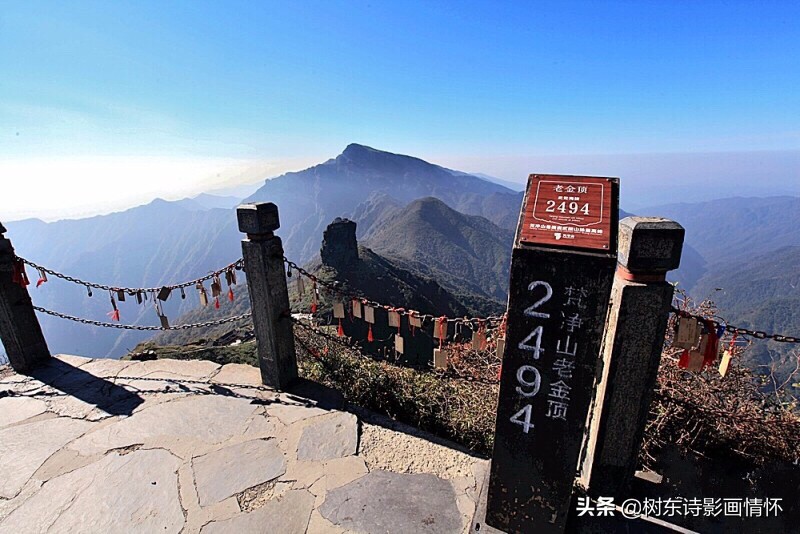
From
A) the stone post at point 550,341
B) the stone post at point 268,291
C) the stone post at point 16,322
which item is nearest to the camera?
the stone post at point 550,341

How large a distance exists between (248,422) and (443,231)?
13236 centimetres

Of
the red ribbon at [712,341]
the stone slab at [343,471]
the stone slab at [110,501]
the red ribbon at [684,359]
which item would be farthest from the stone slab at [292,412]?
the red ribbon at [712,341]

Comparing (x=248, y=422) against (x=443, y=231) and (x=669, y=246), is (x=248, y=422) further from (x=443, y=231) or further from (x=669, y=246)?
(x=443, y=231)

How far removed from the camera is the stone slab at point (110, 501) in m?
2.96

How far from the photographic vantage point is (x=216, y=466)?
3.50 meters

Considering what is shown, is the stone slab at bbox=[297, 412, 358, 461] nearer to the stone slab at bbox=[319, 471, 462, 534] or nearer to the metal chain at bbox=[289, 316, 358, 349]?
the stone slab at bbox=[319, 471, 462, 534]

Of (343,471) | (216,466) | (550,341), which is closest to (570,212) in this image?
(550,341)

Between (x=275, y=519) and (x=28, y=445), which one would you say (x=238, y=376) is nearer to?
(x=28, y=445)

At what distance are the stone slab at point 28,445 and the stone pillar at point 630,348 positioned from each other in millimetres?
4918

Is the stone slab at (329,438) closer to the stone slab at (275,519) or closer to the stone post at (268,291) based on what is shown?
the stone slab at (275,519)

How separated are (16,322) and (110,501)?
372 cm

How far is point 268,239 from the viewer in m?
4.17

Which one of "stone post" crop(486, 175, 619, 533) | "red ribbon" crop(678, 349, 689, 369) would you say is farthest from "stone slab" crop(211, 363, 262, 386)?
A: "red ribbon" crop(678, 349, 689, 369)

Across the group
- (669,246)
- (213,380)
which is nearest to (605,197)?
(669,246)
